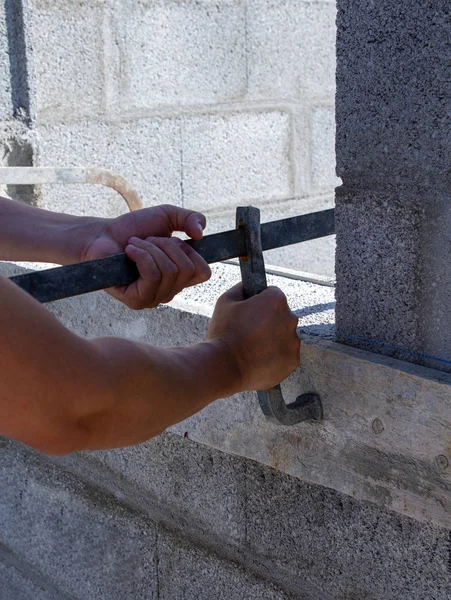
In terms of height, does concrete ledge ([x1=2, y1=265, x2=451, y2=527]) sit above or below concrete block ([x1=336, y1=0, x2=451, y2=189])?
below

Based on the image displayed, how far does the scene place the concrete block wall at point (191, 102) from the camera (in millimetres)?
2525

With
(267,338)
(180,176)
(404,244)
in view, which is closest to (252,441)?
(267,338)

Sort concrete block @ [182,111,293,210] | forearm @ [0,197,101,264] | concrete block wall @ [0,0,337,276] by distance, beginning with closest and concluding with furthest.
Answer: forearm @ [0,197,101,264] < concrete block wall @ [0,0,337,276] < concrete block @ [182,111,293,210]

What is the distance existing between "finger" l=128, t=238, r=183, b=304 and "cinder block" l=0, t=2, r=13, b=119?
135 cm

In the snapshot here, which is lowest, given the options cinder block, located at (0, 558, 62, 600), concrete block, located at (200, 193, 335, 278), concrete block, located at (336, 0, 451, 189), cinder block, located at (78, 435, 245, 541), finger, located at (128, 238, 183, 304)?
cinder block, located at (0, 558, 62, 600)

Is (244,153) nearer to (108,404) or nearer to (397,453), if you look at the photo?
(397,453)

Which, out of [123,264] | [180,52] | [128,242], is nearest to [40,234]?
[128,242]

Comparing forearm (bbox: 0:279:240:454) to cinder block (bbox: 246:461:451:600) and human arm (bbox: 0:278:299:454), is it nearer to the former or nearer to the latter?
human arm (bbox: 0:278:299:454)

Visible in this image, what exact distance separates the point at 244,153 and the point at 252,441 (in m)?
1.75

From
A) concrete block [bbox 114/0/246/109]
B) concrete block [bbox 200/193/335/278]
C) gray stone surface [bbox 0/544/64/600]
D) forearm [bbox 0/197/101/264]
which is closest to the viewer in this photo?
forearm [bbox 0/197/101/264]

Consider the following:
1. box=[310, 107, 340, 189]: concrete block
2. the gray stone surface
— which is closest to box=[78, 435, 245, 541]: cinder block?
the gray stone surface

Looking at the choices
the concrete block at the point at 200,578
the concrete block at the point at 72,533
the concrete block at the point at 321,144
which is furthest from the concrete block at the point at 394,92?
the concrete block at the point at 321,144

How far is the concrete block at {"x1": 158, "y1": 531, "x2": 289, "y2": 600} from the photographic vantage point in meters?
1.60

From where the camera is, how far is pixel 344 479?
136 centimetres
